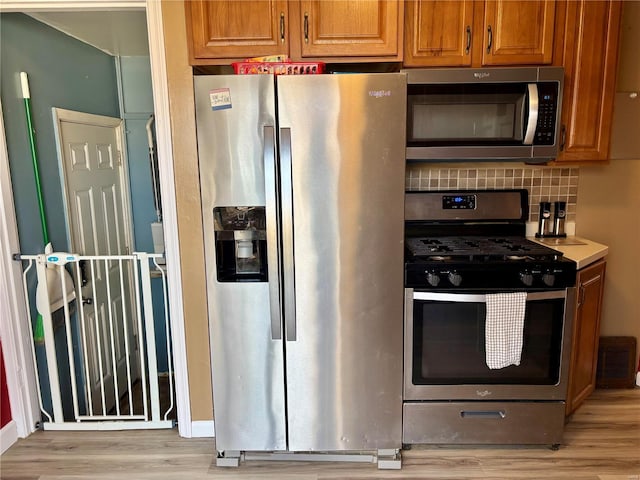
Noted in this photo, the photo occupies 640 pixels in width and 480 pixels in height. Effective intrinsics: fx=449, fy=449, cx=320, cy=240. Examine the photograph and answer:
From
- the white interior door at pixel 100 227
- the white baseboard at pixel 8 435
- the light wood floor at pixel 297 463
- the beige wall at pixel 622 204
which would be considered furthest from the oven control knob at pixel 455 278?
the white baseboard at pixel 8 435

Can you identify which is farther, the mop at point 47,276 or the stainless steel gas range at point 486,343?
the mop at point 47,276

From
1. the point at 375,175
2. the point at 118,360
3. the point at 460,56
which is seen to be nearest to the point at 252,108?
the point at 375,175

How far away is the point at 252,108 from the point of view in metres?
1.82

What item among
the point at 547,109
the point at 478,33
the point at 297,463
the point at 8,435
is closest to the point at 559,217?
the point at 547,109

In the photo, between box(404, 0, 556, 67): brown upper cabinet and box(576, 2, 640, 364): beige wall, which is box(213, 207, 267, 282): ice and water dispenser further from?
box(576, 2, 640, 364): beige wall

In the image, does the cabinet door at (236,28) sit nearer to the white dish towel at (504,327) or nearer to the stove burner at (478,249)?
the stove burner at (478,249)

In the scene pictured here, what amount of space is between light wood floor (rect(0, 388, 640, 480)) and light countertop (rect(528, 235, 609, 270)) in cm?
93

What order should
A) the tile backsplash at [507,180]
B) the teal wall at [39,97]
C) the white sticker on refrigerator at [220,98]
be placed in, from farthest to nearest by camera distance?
A: the tile backsplash at [507,180], the teal wall at [39,97], the white sticker on refrigerator at [220,98]

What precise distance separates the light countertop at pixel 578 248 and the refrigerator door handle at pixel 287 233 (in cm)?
128

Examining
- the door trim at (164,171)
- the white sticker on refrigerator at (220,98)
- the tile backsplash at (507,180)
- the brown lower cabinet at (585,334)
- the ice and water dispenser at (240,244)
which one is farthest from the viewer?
the tile backsplash at (507,180)

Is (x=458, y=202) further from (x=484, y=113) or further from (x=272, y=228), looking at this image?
(x=272, y=228)

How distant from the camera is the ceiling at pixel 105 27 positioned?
2445 millimetres

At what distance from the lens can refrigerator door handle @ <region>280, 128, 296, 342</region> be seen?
71.5 inches

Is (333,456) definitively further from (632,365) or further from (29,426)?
(632,365)
